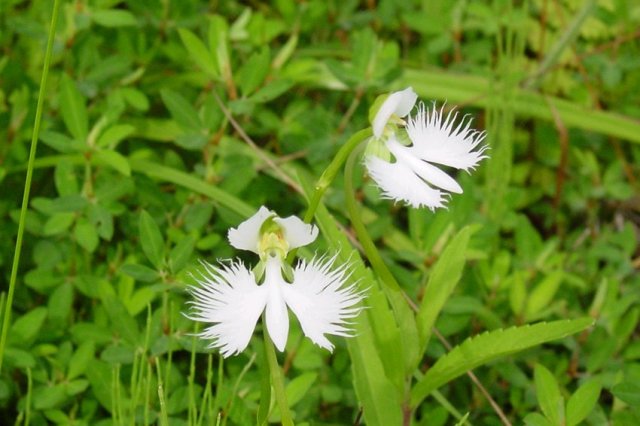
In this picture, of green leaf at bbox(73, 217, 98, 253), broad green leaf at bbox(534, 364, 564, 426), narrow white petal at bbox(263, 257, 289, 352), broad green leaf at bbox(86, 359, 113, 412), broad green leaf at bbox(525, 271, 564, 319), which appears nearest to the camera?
narrow white petal at bbox(263, 257, 289, 352)

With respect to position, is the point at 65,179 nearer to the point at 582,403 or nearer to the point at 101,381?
the point at 101,381

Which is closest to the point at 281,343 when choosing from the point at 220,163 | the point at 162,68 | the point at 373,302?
the point at 373,302

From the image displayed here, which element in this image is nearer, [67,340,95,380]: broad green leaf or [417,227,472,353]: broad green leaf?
[417,227,472,353]: broad green leaf

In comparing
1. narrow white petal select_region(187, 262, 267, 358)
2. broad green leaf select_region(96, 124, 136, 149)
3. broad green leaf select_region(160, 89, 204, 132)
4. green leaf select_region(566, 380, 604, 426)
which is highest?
broad green leaf select_region(160, 89, 204, 132)

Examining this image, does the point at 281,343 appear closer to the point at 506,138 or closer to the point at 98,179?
the point at 98,179

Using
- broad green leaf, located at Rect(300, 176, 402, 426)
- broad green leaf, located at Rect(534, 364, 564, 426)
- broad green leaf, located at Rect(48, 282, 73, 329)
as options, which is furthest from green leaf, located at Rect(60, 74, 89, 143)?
broad green leaf, located at Rect(534, 364, 564, 426)

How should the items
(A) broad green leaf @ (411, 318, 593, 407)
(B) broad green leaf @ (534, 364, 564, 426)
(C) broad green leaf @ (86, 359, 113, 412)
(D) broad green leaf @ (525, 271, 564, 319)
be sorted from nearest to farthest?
Answer: (A) broad green leaf @ (411, 318, 593, 407) → (B) broad green leaf @ (534, 364, 564, 426) → (C) broad green leaf @ (86, 359, 113, 412) → (D) broad green leaf @ (525, 271, 564, 319)

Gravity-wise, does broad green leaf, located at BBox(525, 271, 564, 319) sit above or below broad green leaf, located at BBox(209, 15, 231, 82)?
below

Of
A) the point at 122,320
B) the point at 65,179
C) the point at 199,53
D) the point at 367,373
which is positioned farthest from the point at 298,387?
the point at 199,53

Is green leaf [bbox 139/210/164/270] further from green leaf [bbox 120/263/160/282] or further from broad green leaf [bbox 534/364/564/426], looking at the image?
broad green leaf [bbox 534/364/564/426]
